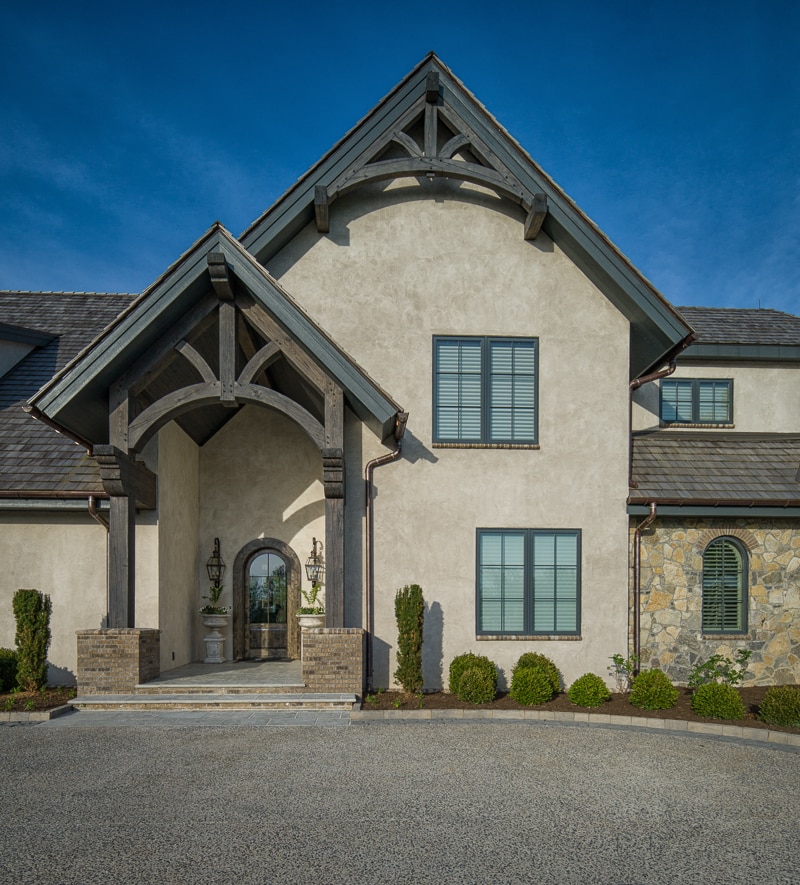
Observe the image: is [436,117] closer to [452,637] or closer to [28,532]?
[452,637]

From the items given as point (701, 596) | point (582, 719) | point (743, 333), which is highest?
point (743, 333)

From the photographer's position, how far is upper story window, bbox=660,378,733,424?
15.7 meters

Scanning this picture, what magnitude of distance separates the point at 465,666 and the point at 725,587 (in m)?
5.04

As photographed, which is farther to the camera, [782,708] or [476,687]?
[476,687]

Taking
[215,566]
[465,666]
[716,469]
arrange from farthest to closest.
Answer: [215,566] → [716,469] → [465,666]

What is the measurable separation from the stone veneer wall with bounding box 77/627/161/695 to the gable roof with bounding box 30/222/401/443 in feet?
10.5

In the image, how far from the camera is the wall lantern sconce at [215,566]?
46.6ft

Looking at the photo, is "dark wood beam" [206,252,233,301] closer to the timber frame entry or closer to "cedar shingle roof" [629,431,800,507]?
the timber frame entry

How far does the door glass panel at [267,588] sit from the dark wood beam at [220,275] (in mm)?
5702

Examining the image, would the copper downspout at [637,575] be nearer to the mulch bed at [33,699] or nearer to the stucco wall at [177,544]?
the stucco wall at [177,544]

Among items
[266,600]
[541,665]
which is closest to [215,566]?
[266,600]

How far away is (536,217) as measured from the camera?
1226cm

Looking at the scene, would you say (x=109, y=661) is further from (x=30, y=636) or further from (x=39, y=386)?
(x=39, y=386)

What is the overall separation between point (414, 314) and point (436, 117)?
3330mm
